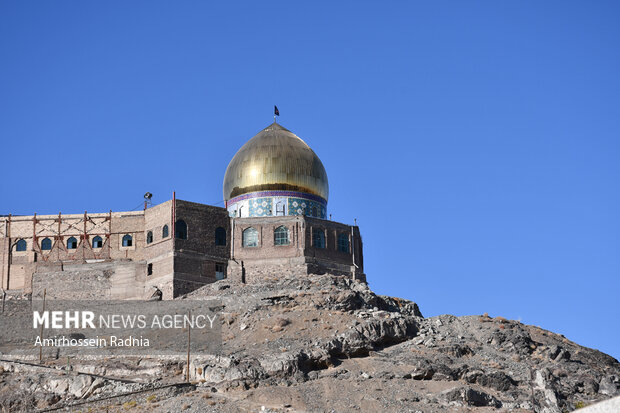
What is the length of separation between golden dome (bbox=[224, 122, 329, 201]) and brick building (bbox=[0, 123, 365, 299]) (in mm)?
55

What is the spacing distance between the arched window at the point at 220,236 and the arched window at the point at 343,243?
6234 millimetres

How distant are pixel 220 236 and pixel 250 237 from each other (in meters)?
1.56

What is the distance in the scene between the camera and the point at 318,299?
4700 centimetres

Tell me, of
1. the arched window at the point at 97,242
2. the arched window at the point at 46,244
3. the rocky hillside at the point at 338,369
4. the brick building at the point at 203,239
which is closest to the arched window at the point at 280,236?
the brick building at the point at 203,239

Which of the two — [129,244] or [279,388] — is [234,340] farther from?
[129,244]

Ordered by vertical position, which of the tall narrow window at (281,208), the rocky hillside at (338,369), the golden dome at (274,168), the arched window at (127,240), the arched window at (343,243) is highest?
the golden dome at (274,168)

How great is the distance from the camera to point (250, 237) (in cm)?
5478

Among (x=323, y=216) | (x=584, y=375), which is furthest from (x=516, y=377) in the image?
(x=323, y=216)

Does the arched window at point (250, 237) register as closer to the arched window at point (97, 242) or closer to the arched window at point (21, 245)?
the arched window at point (97, 242)

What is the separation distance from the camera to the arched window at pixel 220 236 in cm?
5433

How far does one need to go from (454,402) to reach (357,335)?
20.5 ft

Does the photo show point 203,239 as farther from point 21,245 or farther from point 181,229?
point 21,245

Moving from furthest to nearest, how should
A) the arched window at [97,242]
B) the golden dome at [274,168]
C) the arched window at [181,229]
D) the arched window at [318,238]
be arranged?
the golden dome at [274,168] → the arched window at [97,242] → the arched window at [318,238] → the arched window at [181,229]

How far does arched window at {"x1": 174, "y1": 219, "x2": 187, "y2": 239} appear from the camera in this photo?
53156 millimetres
